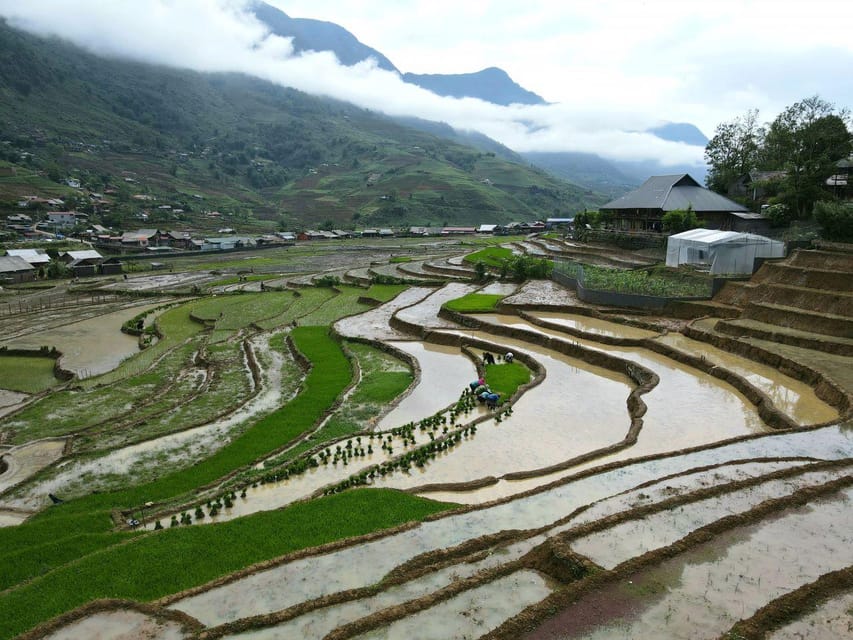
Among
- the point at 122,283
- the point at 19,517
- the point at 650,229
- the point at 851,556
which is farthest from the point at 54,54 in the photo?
the point at 851,556

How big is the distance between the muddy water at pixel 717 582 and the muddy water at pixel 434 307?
22.1 m

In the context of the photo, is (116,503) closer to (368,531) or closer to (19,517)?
(19,517)

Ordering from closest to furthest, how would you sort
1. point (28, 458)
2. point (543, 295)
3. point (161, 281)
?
point (28, 458) → point (543, 295) → point (161, 281)

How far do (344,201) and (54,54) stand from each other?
139 m

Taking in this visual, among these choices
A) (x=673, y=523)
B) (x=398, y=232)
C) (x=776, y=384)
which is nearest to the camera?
(x=673, y=523)

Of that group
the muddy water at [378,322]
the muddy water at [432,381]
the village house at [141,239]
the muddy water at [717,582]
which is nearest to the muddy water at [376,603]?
the muddy water at [717,582]

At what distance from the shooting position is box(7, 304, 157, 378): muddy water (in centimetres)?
2861

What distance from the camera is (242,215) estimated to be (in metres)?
124

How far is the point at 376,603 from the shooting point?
838 centimetres

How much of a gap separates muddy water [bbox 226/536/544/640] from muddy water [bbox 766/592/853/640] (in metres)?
3.81

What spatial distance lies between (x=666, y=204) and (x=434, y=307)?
2289cm

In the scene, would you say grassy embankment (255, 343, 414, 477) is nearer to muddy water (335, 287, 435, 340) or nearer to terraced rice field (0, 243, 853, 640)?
terraced rice field (0, 243, 853, 640)

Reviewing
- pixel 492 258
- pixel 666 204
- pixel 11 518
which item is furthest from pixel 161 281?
pixel 666 204

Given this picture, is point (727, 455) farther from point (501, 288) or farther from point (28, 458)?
point (501, 288)
